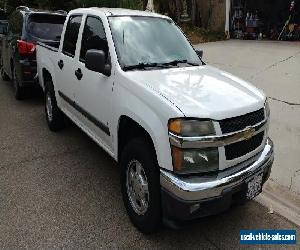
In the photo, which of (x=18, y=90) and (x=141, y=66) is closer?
(x=141, y=66)

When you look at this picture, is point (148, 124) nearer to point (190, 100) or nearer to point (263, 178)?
point (190, 100)

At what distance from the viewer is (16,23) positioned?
26.2 feet

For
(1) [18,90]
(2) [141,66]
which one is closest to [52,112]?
(1) [18,90]

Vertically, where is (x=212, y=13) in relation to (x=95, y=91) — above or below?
above

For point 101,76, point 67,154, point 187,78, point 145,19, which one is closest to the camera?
point 187,78

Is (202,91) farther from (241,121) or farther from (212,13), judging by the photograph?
(212,13)

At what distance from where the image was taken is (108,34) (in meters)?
3.90

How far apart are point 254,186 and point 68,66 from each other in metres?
2.96

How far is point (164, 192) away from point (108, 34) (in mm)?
1922

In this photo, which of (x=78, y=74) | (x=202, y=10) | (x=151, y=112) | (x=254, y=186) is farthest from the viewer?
(x=202, y=10)

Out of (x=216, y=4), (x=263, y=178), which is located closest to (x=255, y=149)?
(x=263, y=178)

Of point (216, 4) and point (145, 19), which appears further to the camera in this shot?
point (216, 4)

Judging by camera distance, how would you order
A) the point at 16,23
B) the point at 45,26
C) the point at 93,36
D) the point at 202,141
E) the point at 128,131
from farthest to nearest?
the point at 16,23, the point at 45,26, the point at 93,36, the point at 128,131, the point at 202,141

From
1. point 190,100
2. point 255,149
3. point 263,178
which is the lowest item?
point 263,178
